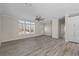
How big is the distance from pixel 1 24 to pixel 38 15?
1.42 m

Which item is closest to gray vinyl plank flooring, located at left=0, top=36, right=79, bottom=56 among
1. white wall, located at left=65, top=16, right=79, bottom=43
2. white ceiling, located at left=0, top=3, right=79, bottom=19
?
white wall, located at left=65, top=16, right=79, bottom=43

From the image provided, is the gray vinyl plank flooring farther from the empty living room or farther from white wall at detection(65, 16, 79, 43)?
white wall at detection(65, 16, 79, 43)

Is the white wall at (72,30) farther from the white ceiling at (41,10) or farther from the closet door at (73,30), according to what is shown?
the white ceiling at (41,10)

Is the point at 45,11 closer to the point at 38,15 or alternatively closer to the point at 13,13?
the point at 38,15

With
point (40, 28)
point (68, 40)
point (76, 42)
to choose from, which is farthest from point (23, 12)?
point (76, 42)

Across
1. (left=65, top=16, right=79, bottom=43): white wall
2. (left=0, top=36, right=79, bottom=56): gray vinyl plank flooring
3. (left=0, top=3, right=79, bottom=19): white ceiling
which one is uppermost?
(left=0, top=3, right=79, bottom=19): white ceiling

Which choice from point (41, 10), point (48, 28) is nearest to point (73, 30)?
point (48, 28)

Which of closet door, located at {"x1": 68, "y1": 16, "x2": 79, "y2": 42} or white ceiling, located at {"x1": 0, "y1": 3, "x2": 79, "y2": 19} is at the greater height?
white ceiling, located at {"x1": 0, "y1": 3, "x2": 79, "y2": 19}

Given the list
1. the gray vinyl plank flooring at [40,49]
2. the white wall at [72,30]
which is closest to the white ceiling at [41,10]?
the white wall at [72,30]

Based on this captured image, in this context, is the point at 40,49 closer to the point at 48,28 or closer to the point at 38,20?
the point at 48,28

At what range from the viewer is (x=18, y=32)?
134 inches

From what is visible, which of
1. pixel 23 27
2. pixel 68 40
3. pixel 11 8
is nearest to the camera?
pixel 11 8

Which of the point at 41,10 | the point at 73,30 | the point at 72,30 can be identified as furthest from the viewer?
the point at 72,30

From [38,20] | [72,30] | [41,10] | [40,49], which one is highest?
[41,10]
